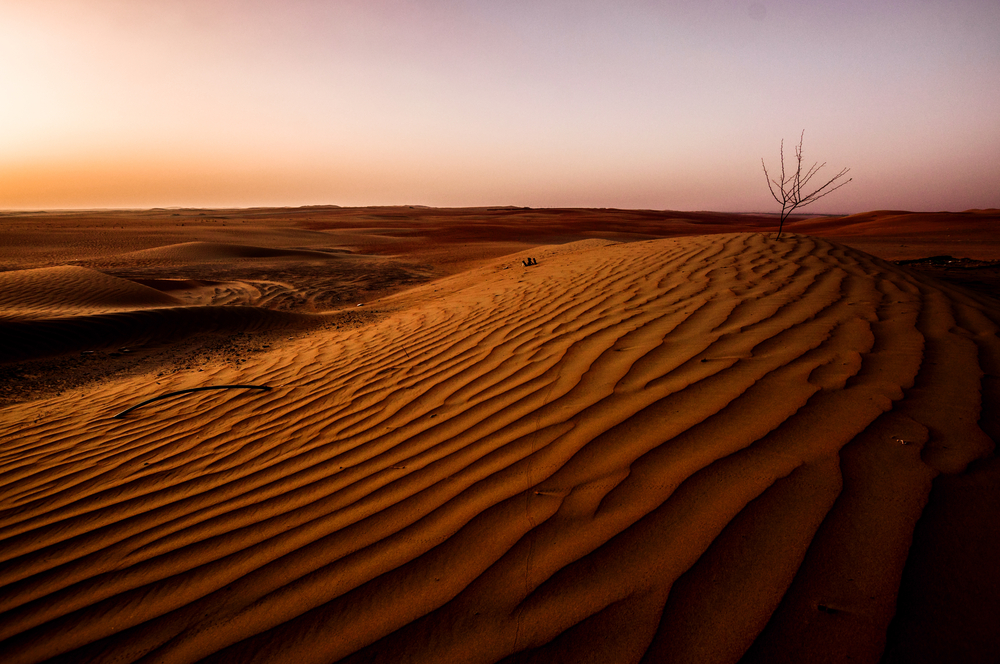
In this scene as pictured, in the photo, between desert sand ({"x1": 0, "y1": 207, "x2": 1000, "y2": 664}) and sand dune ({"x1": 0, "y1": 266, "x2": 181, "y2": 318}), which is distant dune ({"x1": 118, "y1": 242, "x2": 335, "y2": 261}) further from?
desert sand ({"x1": 0, "y1": 207, "x2": 1000, "y2": 664})

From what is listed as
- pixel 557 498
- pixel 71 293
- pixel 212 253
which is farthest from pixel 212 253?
pixel 557 498

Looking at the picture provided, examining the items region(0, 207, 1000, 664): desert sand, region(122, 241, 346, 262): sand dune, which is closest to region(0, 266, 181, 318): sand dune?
region(0, 207, 1000, 664): desert sand

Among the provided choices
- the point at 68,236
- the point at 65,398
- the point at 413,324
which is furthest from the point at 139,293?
the point at 68,236

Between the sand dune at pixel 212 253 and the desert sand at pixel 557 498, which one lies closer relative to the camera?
the desert sand at pixel 557 498

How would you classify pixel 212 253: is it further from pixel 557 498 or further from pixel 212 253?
pixel 557 498

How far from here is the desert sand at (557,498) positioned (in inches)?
44.7

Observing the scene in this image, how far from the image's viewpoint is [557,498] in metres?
1.60

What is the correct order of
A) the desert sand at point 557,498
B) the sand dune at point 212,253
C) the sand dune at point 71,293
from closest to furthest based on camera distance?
the desert sand at point 557,498 < the sand dune at point 71,293 < the sand dune at point 212,253

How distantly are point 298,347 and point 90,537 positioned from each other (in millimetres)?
3557

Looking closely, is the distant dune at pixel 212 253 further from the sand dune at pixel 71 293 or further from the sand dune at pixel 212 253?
the sand dune at pixel 71 293

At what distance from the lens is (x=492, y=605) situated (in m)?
1.24

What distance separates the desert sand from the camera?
3.72 ft

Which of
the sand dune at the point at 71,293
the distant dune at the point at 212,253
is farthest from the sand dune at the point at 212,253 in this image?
the sand dune at the point at 71,293

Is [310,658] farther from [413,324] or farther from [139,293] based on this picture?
[139,293]
